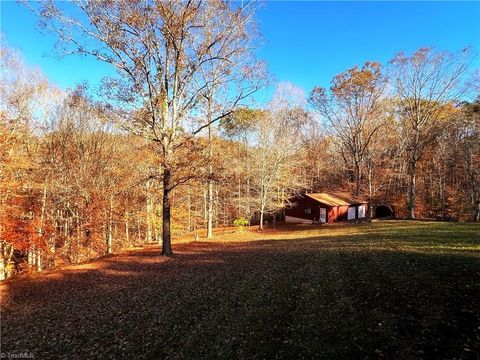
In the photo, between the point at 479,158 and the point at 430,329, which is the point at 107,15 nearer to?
the point at 430,329

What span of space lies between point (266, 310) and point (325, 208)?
27064 millimetres

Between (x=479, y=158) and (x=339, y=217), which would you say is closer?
(x=479, y=158)

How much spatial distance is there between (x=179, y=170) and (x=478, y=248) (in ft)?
40.9

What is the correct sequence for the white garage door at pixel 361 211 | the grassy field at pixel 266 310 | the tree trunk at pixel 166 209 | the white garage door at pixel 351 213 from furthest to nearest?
the white garage door at pixel 361 211, the white garage door at pixel 351 213, the tree trunk at pixel 166 209, the grassy field at pixel 266 310

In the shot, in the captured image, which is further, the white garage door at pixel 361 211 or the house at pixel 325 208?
the white garage door at pixel 361 211

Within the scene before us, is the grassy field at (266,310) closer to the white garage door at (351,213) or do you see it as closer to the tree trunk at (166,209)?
the tree trunk at (166,209)

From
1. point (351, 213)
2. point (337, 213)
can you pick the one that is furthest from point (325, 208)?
point (351, 213)

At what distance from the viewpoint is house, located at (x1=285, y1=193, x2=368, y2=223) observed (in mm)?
31578

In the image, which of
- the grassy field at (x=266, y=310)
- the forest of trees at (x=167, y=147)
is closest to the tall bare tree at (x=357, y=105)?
the forest of trees at (x=167, y=147)

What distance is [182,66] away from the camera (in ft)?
41.1

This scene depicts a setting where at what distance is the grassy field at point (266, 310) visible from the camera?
4.51 metres

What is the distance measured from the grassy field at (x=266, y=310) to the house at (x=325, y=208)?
21002 mm

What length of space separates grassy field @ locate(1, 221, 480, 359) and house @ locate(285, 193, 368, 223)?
21.0 metres

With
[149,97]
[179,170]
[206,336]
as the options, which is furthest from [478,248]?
[149,97]
